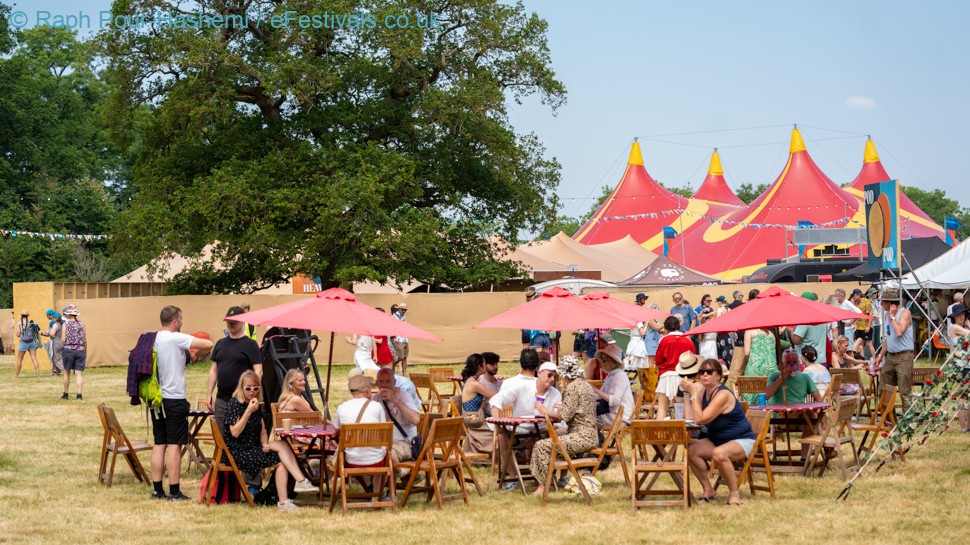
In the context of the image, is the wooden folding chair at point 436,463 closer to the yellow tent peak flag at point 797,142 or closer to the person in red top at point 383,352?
the person in red top at point 383,352

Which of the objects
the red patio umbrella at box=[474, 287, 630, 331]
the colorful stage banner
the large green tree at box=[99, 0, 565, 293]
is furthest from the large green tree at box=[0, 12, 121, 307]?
the red patio umbrella at box=[474, 287, 630, 331]

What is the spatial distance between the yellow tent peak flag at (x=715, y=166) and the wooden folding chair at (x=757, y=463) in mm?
46359

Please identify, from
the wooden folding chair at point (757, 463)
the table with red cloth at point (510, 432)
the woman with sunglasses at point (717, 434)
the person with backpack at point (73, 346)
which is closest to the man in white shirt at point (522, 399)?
the table with red cloth at point (510, 432)

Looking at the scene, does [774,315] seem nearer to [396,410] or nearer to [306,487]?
[396,410]

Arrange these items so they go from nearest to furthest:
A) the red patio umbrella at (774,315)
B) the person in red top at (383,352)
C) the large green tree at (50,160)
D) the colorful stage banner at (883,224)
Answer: the red patio umbrella at (774,315) < the person in red top at (383,352) < the colorful stage banner at (883,224) < the large green tree at (50,160)

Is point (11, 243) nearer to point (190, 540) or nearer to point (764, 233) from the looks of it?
point (764, 233)

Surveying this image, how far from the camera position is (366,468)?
323 inches

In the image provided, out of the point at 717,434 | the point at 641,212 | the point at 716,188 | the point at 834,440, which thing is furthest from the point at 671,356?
the point at 716,188

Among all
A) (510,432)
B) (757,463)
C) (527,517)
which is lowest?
(527,517)

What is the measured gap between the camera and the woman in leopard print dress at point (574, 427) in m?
8.86

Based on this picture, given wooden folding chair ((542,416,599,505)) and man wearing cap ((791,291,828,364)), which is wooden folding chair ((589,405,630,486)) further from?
man wearing cap ((791,291,828,364))

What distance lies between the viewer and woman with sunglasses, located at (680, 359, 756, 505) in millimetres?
8312

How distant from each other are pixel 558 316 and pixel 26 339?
14.5 m

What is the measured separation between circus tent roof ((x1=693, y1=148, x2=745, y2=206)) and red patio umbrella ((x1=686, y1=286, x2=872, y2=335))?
4416 centimetres
